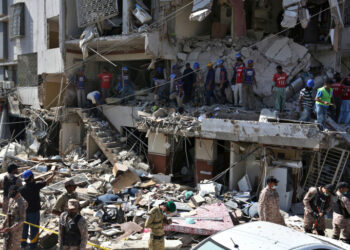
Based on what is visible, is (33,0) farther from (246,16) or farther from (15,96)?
(246,16)

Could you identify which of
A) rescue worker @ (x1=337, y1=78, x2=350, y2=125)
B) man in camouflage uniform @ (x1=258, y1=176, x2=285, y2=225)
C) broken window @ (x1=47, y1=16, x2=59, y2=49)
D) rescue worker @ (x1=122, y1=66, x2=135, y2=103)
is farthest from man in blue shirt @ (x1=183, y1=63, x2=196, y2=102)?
broken window @ (x1=47, y1=16, x2=59, y2=49)

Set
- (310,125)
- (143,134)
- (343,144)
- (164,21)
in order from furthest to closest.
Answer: (143,134) → (164,21) → (343,144) → (310,125)

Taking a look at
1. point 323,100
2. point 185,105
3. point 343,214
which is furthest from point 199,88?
point 343,214

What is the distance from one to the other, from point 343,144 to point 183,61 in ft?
24.3

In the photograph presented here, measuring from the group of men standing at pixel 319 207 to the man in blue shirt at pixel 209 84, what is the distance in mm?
6654

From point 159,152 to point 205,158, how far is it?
80.3 inches

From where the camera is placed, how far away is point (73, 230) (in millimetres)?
5152

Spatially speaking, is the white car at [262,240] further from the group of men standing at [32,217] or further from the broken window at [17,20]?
the broken window at [17,20]

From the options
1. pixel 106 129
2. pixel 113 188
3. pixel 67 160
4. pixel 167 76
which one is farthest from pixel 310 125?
pixel 67 160

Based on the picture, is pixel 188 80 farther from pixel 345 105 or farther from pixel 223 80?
pixel 345 105

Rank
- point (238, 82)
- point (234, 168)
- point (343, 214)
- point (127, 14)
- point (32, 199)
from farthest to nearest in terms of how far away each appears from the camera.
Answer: point (127, 14) → point (238, 82) → point (234, 168) → point (32, 199) → point (343, 214)

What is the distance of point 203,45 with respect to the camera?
15.0m

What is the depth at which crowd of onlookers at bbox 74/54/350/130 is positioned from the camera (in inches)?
400

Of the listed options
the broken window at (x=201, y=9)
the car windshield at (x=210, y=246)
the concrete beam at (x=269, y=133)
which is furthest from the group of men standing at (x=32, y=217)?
the broken window at (x=201, y=9)
